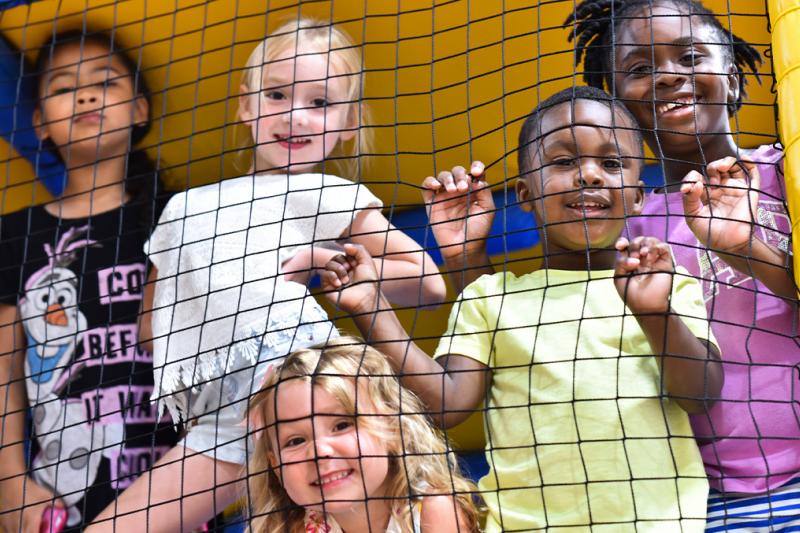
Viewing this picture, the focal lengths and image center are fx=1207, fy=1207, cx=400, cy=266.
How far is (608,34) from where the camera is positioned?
1.62 metres

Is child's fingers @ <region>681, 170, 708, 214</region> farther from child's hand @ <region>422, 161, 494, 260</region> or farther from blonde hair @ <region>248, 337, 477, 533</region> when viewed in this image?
blonde hair @ <region>248, 337, 477, 533</region>

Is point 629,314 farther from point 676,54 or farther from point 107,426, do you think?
point 107,426

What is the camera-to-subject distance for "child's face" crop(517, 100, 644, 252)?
137 centimetres

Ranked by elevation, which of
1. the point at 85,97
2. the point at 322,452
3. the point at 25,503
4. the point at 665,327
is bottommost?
the point at 25,503

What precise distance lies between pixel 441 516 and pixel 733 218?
1.44 feet

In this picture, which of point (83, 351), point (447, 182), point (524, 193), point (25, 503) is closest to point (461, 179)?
point (447, 182)

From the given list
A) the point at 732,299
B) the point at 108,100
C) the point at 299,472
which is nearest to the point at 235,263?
the point at 299,472

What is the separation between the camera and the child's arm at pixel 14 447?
5.24ft

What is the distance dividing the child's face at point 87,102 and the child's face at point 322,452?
2.23ft

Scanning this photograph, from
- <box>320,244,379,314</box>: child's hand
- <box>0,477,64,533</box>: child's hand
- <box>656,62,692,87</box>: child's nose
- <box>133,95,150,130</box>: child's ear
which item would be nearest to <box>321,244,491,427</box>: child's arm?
<box>320,244,379,314</box>: child's hand

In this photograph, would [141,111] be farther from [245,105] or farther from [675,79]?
[675,79]

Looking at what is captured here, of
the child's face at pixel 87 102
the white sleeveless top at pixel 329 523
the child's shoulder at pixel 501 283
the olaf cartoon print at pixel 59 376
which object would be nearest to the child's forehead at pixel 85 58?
the child's face at pixel 87 102

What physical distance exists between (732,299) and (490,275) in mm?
285

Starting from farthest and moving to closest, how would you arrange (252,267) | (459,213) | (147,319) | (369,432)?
(147,319) → (252,267) → (459,213) → (369,432)
